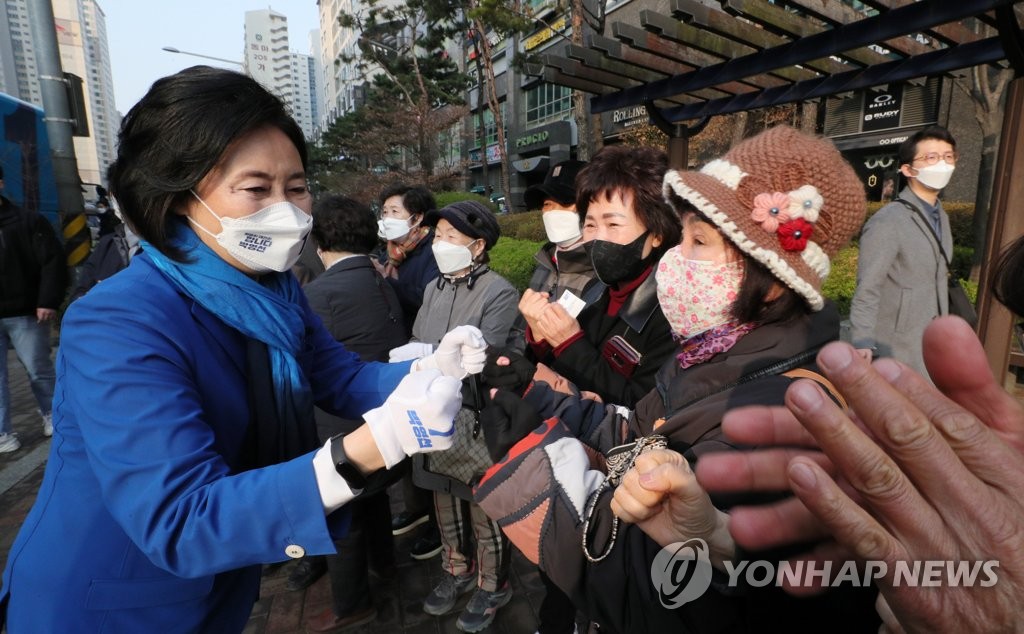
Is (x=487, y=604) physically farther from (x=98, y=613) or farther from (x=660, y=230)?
(x=660, y=230)

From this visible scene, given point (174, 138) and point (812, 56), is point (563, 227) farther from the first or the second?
point (174, 138)

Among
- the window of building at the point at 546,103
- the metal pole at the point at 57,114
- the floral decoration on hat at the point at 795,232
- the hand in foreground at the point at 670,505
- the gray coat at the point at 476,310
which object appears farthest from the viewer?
the window of building at the point at 546,103

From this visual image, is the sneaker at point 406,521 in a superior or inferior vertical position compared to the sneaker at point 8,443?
inferior

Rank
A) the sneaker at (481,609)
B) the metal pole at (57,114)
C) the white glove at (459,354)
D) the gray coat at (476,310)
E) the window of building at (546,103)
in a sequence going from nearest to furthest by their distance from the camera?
1. the white glove at (459,354)
2. the sneaker at (481,609)
3. the gray coat at (476,310)
4. the metal pole at (57,114)
5. the window of building at (546,103)

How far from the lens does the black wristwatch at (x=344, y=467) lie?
3.64 ft

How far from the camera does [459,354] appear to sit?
1946 millimetres

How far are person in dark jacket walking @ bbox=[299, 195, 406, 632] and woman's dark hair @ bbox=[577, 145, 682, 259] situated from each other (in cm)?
151

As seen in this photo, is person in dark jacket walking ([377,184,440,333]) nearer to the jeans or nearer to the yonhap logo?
the jeans

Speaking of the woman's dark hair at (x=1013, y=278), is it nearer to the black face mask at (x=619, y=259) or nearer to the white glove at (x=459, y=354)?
the black face mask at (x=619, y=259)

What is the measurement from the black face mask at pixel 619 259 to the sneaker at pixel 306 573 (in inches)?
93.9

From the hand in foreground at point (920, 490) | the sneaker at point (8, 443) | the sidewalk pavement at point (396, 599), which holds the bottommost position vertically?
the sidewalk pavement at point (396, 599)

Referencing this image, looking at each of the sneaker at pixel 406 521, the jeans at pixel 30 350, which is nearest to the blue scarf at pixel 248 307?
the sneaker at pixel 406 521

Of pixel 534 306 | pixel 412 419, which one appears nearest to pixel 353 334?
pixel 534 306

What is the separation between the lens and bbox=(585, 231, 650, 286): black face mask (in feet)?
7.18
